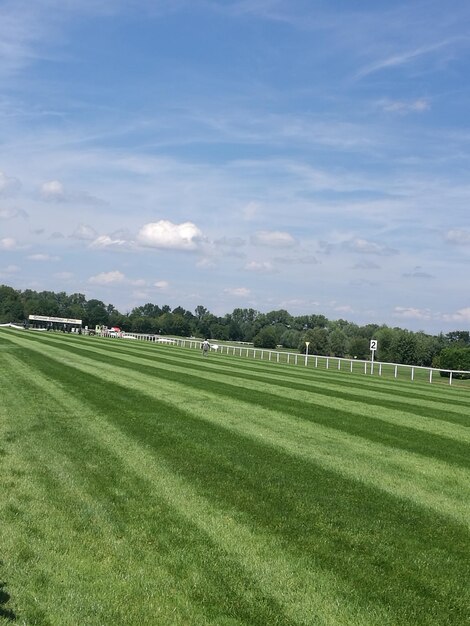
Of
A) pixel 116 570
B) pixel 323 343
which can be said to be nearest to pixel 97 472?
pixel 116 570

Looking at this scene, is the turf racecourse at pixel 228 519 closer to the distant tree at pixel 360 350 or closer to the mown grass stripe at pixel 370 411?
the mown grass stripe at pixel 370 411

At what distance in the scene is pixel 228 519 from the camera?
713 centimetres

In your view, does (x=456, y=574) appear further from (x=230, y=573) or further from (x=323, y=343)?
(x=323, y=343)

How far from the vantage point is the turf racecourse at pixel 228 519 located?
5121 millimetres

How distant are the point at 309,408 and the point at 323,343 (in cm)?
9517

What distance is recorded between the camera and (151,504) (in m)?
7.59

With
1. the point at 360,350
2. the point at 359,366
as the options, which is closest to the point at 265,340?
the point at 360,350

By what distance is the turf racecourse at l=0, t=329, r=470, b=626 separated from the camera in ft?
16.8

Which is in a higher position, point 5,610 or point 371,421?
point 371,421

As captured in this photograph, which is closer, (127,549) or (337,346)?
(127,549)

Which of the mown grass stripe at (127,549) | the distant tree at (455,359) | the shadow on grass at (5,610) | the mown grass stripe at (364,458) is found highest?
the distant tree at (455,359)

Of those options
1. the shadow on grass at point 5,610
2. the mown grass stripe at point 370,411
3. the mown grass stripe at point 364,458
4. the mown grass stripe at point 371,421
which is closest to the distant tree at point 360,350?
the mown grass stripe at point 370,411

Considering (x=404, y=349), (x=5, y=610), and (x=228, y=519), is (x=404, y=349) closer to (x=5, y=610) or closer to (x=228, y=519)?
(x=228, y=519)

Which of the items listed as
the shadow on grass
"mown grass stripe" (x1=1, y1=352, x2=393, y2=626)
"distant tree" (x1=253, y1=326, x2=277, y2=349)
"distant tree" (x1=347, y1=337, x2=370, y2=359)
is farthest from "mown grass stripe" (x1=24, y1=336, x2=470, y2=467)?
"distant tree" (x1=253, y1=326, x2=277, y2=349)
